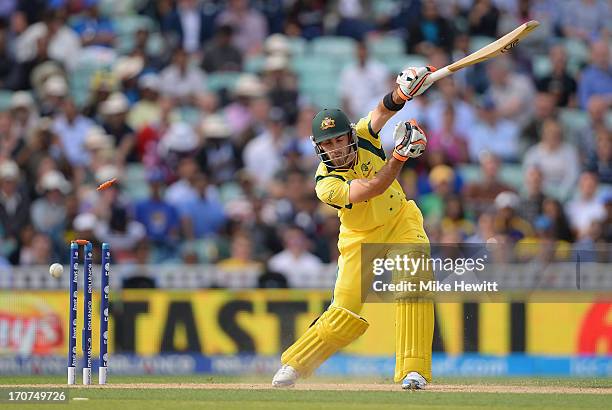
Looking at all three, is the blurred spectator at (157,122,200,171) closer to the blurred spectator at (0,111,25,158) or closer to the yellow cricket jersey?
the blurred spectator at (0,111,25,158)

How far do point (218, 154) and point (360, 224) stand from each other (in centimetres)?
641

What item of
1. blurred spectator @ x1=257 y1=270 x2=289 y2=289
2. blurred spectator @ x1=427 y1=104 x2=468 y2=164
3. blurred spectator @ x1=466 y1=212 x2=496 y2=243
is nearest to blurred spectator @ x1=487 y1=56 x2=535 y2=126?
blurred spectator @ x1=427 y1=104 x2=468 y2=164

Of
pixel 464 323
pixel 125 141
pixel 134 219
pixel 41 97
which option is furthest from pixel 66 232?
pixel 464 323

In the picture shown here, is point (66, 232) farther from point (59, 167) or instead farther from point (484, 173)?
point (484, 173)

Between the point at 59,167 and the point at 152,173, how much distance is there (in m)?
1.11

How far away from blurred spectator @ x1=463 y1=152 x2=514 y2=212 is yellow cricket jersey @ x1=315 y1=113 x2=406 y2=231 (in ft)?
15.8

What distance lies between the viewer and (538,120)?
1650 centimetres

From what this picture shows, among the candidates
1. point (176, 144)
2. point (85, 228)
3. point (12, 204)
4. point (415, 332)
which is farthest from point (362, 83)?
point (415, 332)

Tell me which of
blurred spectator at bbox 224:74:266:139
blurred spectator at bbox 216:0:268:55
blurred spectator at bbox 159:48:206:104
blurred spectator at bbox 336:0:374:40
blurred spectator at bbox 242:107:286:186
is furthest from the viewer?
blurred spectator at bbox 216:0:268:55

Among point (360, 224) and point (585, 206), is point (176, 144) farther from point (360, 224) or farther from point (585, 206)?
point (360, 224)

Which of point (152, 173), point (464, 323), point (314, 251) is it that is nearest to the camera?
point (464, 323)

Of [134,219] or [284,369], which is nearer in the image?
[284,369]

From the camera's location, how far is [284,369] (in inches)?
407

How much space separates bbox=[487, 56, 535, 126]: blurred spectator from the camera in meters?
16.9
